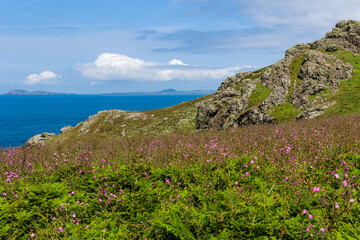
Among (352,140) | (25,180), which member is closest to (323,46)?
(352,140)

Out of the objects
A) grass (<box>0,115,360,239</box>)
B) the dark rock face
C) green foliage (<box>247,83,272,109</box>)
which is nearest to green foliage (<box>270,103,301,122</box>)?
the dark rock face

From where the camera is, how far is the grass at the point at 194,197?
3.85 metres

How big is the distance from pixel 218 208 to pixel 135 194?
7.25 feet

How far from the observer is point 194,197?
17.8 feet

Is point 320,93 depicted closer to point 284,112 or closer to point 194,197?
point 284,112

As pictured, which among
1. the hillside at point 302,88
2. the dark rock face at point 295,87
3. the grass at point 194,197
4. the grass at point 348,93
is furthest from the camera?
the dark rock face at point 295,87

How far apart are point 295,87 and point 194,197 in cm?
2495

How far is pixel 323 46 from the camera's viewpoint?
31.3 meters

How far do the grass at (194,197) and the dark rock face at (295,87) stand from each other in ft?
54.9

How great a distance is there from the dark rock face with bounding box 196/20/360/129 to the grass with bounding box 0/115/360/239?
16745 mm

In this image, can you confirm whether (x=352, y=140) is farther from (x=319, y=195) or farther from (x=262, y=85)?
(x=262, y=85)

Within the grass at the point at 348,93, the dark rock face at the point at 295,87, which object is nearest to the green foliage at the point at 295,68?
the dark rock face at the point at 295,87

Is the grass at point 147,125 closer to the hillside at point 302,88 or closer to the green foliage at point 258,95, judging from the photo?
the hillside at point 302,88

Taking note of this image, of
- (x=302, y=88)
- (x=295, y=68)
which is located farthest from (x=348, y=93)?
(x=295, y=68)
